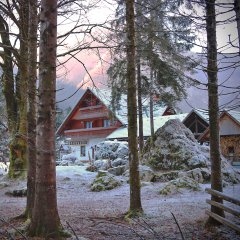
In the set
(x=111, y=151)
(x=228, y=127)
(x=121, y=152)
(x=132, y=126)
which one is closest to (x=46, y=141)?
(x=132, y=126)

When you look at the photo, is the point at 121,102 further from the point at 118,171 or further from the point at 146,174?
the point at 146,174

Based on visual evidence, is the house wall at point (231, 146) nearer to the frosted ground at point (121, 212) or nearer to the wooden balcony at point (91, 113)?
the wooden balcony at point (91, 113)

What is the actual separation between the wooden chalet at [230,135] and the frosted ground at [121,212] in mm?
14380

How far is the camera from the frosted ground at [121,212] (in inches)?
271

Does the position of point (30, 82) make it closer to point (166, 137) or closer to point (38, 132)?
point (38, 132)

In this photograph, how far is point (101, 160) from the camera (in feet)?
79.3

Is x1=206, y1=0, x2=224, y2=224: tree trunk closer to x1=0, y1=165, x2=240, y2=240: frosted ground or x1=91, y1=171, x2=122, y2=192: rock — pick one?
x1=0, y1=165, x2=240, y2=240: frosted ground

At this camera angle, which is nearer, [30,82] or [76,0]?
[30,82]

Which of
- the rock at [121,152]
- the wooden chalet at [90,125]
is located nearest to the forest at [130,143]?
the rock at [121,152]

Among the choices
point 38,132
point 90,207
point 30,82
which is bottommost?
point 90,207

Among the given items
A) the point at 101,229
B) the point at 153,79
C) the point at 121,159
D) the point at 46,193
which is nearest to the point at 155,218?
the point at 101,229

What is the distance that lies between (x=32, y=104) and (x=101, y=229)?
319cm

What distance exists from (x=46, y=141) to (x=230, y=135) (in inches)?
1032

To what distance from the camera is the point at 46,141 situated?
6.04 m
